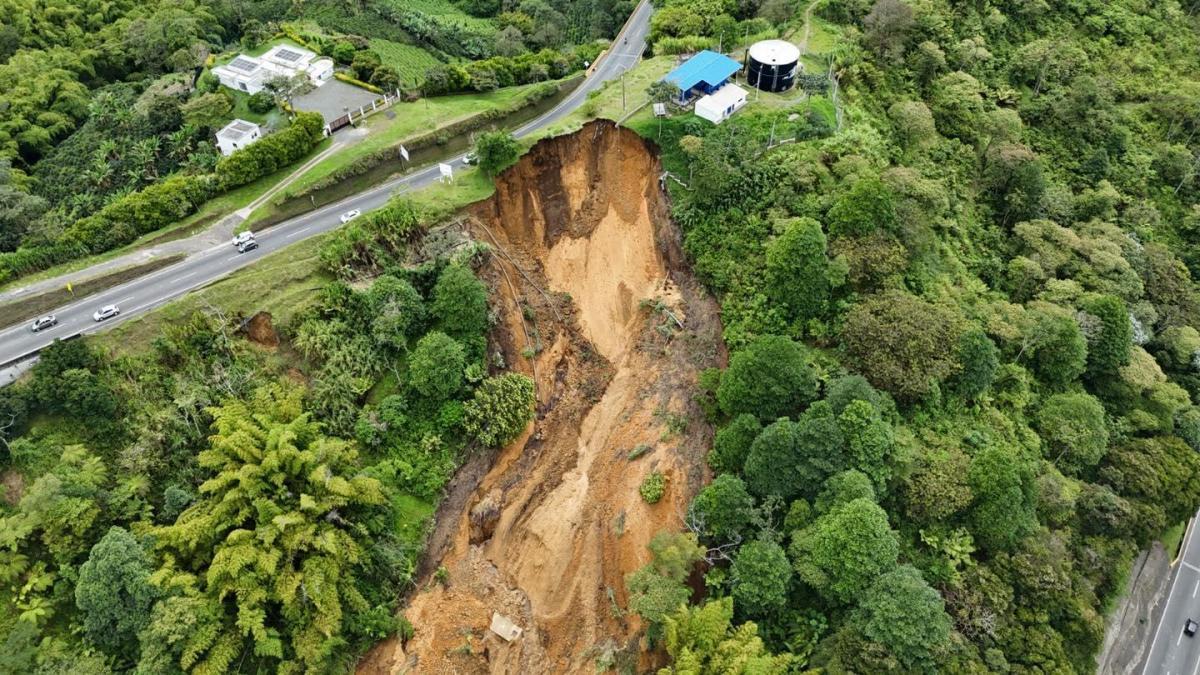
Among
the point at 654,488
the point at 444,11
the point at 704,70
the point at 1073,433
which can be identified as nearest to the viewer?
the point at 654,488

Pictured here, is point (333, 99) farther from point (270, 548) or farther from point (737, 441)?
point (737, 441)

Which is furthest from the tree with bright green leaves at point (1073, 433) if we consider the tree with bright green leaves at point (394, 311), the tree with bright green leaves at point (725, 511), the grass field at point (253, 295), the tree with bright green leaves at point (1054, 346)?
the grass field at point (253, 295)

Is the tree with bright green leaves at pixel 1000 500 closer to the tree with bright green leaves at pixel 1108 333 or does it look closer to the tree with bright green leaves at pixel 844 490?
the tree with bright green leaves at pixel 844 490

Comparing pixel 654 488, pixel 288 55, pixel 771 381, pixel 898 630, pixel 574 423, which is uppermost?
pixel 288 55

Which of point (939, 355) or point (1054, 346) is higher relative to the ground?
point (939, 355)

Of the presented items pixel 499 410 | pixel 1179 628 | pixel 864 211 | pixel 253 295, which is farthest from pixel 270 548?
pixel 1179 628
